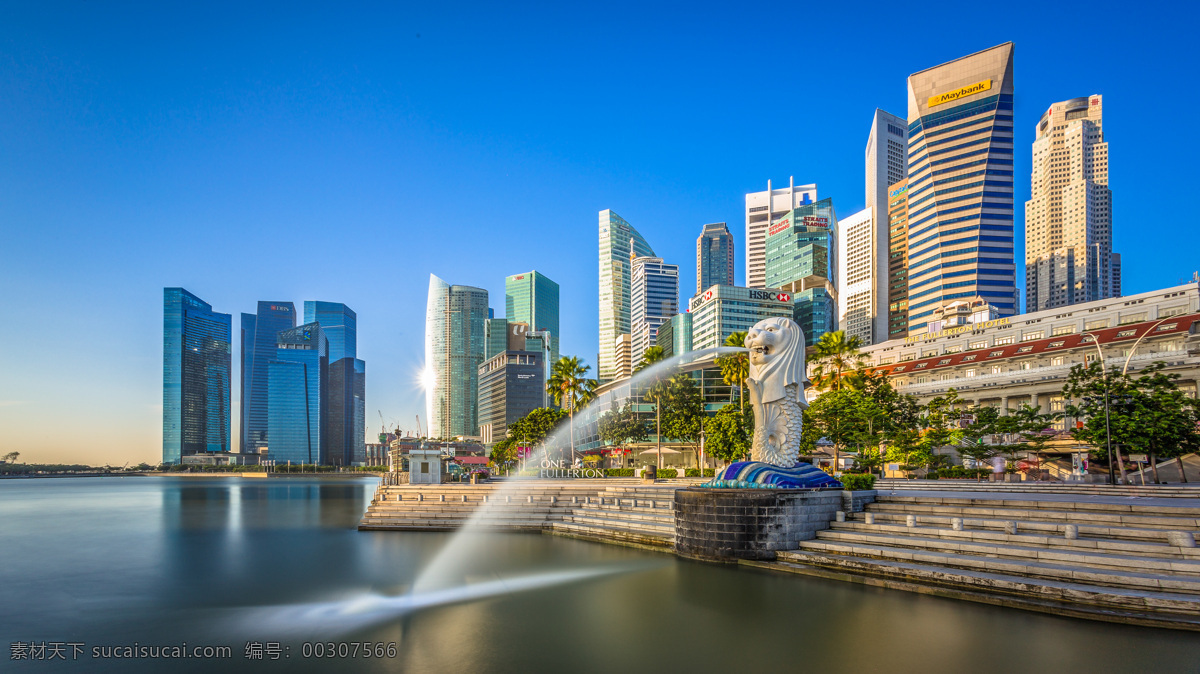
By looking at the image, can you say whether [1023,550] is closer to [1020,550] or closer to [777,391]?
[1020,550]

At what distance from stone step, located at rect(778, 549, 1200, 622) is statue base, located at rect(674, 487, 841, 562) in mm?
1069

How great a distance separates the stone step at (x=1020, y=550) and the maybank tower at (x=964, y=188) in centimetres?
12836

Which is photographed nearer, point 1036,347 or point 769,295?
point 1036,347

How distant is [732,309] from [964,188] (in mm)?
54460

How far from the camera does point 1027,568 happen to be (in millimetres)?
17141

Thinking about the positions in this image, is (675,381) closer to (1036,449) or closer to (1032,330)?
(1036,449)

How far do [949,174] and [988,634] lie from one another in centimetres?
15157

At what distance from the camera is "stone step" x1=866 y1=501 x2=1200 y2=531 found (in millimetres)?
17891

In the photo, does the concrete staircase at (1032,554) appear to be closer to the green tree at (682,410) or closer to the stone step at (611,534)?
the stone step at (611,534)

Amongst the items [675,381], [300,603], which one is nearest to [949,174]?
[675,381]

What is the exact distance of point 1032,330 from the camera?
251 feet

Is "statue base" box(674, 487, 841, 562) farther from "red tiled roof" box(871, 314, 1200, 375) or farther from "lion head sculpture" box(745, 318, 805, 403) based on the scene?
"red tiled roof" box(871, 314, 1200, 375)

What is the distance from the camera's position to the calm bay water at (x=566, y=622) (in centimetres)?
1313

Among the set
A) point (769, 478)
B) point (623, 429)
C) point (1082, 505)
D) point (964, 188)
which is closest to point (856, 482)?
point (769, 478)
